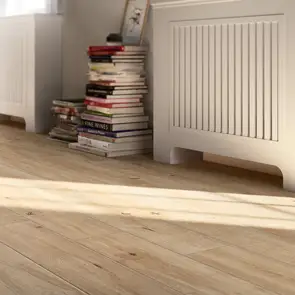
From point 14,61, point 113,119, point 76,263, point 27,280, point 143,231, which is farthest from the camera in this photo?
point 14,61

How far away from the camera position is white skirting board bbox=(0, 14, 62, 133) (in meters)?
3.86

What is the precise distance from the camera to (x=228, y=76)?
2498 millimetres

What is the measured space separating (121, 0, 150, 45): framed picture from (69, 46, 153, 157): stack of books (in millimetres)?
141

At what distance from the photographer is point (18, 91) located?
4004 mm

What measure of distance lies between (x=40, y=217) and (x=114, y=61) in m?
1.28

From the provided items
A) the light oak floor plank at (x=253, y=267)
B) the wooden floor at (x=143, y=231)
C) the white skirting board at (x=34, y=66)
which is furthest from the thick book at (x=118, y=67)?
the light oak floor plank at (x=253, y=267)

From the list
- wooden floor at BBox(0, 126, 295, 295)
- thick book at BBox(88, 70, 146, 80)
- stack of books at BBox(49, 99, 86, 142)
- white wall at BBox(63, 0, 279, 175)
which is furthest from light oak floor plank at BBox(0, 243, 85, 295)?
white wall at BBox(63, 0, 279, 175)

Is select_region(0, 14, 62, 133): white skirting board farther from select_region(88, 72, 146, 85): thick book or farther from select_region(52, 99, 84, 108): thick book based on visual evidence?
select_region(88, 72, 146, 85): thick book

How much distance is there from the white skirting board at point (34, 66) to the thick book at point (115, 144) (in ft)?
2.51

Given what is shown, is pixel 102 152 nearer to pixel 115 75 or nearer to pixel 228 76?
pixel 115 75

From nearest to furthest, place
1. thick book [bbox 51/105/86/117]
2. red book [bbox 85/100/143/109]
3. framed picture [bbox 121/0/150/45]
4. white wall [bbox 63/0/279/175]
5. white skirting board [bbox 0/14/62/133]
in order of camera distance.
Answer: red book [bbox 85/100/143/109]
framed picture [bbox 121/0/150/45]
thick book [bbox 51/105/86/117]
white wall [bbox 63/0/279/175]
white skirting board [bbox 0/14/62/133]

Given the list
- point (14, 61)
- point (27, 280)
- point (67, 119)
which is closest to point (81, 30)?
point (14, 61)

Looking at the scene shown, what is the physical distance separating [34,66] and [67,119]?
0.58 meters

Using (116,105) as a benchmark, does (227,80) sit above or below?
above
